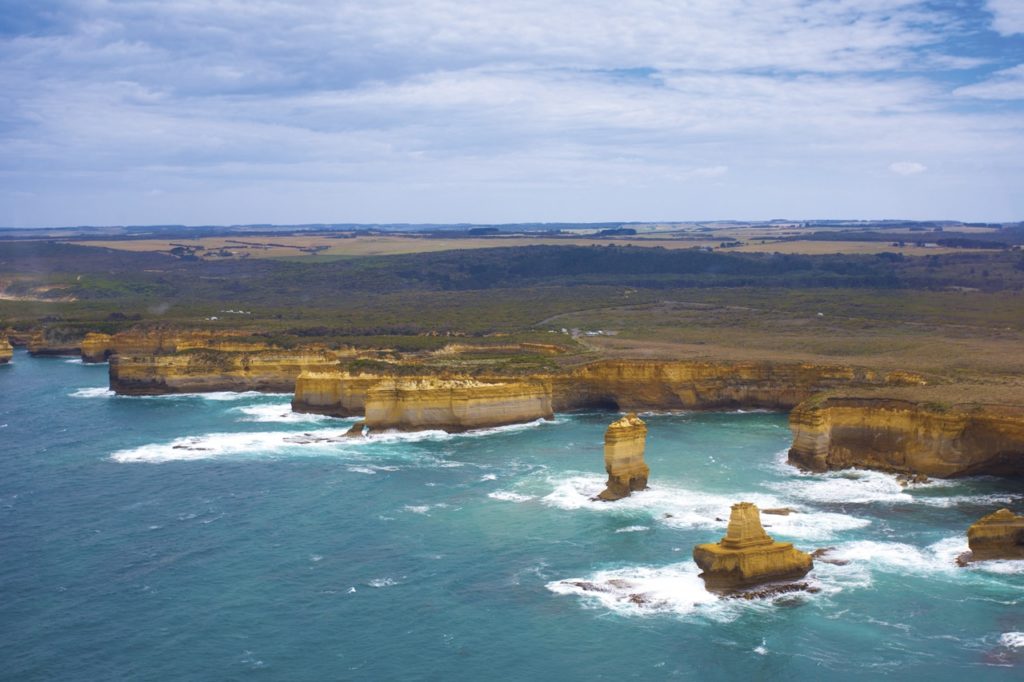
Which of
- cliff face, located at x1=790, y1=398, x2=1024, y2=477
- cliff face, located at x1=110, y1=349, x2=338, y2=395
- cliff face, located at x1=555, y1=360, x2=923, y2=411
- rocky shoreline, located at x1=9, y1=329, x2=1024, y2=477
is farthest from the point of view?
cliff face, located at x1=110, y1=349, x2=338, y2=395

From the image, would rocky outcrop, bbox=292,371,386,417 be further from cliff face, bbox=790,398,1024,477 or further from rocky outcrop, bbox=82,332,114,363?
rocky outcrop, bbox=82,332,114,363

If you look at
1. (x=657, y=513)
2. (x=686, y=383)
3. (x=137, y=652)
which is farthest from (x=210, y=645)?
(x=686, y=383)

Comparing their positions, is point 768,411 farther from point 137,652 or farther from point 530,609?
point 137,652

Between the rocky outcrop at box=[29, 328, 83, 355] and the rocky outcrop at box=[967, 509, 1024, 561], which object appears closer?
the rocky outcrop at box=[967, 509, 1024, 561]

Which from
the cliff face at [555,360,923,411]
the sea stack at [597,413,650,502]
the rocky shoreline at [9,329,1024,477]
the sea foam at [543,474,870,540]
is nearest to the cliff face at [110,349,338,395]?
the rocky shoreline at [9,329,1024,477]

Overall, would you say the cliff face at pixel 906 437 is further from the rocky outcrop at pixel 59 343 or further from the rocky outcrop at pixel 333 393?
the rocky outcrop at pixel 59 343

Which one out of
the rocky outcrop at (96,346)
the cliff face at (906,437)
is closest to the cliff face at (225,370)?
the rocky outcrop at (96,346)

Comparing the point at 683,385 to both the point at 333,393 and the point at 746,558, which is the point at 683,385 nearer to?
the point at 333,393
